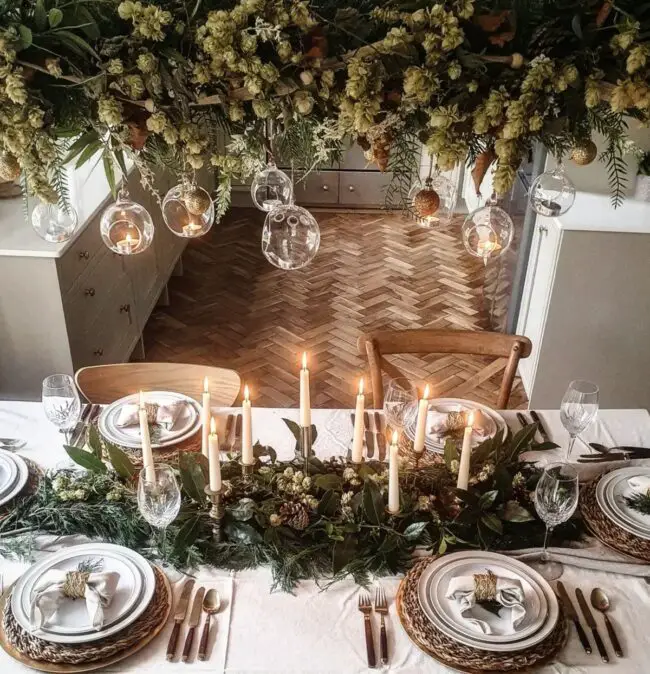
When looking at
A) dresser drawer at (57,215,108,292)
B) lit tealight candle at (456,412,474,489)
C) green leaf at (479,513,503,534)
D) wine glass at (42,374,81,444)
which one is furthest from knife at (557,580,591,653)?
dresser drawer at (57,215,108,292)

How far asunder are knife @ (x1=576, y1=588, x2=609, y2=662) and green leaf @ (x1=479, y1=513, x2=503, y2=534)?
17cm

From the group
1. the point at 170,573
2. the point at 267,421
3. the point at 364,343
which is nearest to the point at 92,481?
the point at 170,573

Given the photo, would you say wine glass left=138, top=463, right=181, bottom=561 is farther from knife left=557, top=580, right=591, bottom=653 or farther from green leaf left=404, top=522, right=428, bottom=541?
knife left=557, top=580, right=591, bottom=653

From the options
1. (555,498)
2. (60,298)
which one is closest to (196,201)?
(555,498)

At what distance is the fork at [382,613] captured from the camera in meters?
1.31

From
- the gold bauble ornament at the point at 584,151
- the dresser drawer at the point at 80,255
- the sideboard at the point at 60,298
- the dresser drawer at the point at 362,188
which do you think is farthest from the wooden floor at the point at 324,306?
the gold bauble ornament at the point at 584,151

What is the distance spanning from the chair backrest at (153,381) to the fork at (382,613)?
794mm

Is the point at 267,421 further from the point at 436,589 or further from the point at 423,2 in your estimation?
the point at 423,2

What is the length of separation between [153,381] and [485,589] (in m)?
1.10

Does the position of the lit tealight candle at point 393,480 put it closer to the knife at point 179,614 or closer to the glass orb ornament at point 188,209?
the knife at point 179,614

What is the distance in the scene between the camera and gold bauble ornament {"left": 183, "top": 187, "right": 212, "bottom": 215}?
4.46 ft

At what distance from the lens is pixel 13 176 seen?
1.30 meters

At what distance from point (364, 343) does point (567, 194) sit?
878mm

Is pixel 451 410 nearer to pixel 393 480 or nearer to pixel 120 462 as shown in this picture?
pixel 393 480
